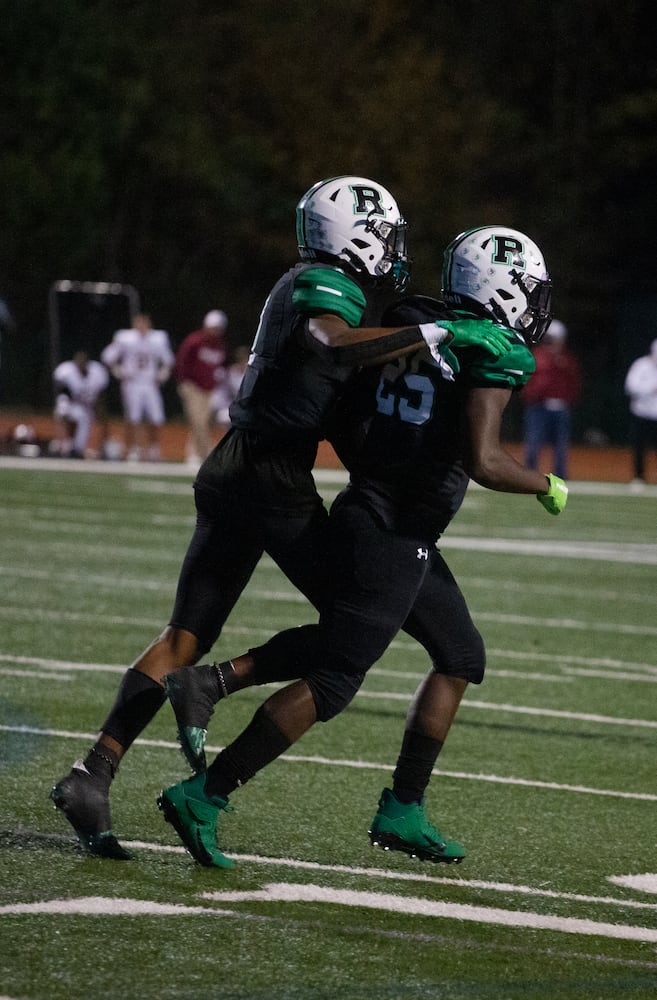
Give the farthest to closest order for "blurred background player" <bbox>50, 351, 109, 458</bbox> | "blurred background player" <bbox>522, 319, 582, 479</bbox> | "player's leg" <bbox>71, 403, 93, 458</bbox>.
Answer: "player's leg" <bbox>71, 403, 93, 458</bbox> → "blurred background player" <bbox>50, 351, 109, 458</bbox> → "blurred background player" <bbox>522, 319, 582, 479</bbox>

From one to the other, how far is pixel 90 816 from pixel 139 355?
66.4ft

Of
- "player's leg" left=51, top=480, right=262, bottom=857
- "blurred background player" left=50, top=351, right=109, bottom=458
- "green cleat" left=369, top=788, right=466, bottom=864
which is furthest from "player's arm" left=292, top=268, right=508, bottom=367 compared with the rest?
"blurred background player" left=50, top=351, right=109, bottom=458

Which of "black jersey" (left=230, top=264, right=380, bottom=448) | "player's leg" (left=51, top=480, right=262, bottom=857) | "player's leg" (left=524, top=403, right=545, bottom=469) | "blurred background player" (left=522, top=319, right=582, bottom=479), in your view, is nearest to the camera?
"black jersey" (left=230, top=264, right=380, bottom=448)

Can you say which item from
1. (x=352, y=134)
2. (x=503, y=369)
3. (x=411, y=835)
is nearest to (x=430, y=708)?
(x=411, y=835)

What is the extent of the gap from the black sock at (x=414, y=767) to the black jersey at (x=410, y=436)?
57 centimetres

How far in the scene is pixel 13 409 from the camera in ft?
121

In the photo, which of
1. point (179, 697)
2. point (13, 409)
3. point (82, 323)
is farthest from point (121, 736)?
point (13, 409)

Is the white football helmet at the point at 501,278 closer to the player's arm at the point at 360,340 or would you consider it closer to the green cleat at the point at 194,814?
the player's arm at the point at 360,340

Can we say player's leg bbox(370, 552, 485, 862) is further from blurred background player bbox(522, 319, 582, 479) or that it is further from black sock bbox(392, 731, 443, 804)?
blurred background player bbox(522, 319, 582, 479)

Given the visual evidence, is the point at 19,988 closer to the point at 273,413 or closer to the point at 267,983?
the point at 267,983

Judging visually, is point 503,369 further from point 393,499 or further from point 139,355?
point 139,355

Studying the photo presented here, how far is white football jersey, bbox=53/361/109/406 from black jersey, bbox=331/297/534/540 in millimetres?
19812

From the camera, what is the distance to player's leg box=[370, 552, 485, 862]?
5.00 m

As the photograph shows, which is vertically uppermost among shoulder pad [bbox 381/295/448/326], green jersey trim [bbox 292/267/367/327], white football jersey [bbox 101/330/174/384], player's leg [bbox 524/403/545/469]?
green jersey trim [bbox 292/267/367/327]
